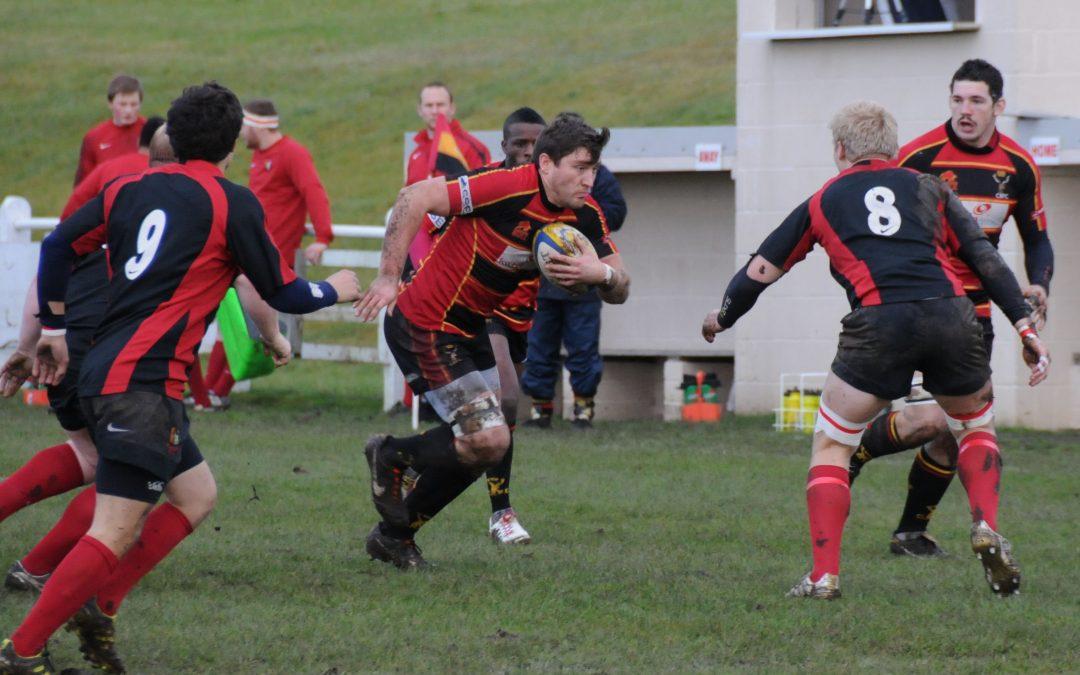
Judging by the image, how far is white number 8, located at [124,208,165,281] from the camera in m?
5.22

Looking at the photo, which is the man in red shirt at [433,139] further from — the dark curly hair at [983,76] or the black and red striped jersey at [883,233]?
the black and red striped jersey at [883,233]

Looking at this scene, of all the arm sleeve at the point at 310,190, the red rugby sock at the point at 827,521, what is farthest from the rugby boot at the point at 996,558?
the arm sleeve at the point at 310,190

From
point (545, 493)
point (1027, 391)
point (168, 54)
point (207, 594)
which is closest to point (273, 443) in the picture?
point (545, 493)

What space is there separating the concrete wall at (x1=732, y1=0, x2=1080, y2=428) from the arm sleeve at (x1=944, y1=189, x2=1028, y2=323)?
6.73m

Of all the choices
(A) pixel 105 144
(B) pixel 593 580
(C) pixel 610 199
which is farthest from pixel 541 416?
(B) pixel 593 580

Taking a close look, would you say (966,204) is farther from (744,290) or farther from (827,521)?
(827,521)

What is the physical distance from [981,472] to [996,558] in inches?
20.0

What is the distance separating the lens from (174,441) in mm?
5242

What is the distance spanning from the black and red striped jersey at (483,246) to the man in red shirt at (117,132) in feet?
23.3

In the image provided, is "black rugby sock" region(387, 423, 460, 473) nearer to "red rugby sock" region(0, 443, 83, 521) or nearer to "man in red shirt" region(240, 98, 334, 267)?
"red rugby sock" region(0, 443, 83, 521)

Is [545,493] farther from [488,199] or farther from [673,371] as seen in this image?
[673,371]

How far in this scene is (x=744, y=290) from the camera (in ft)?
22.0

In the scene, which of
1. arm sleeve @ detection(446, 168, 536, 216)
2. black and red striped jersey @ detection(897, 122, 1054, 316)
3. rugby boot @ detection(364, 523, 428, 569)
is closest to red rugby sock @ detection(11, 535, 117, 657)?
rugby boot @ detection(364, 523, 428, 569)

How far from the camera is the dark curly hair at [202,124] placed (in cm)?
541
